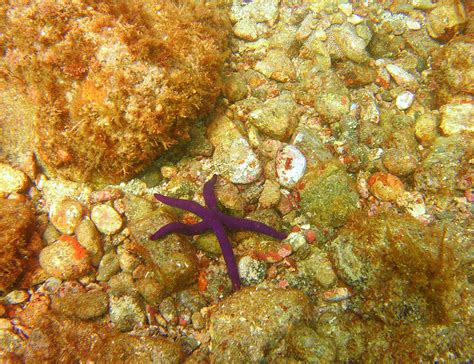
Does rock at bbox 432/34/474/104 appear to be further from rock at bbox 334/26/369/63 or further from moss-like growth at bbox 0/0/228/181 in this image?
moss-like growth at bbox 0/0/228/181

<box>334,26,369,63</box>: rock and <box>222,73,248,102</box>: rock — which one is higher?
<box>334,26,369,63</box>: rock

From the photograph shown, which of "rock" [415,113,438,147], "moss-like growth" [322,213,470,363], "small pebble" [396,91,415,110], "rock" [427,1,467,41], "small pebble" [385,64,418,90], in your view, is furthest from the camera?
"rock" [427,1,467,41]


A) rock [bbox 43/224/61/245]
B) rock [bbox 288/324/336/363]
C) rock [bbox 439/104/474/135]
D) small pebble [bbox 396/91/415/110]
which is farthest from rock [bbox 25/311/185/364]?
small pebble [bbox 396/91/415/110]

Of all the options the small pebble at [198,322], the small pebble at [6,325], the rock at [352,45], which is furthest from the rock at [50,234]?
the rock at [352,45]

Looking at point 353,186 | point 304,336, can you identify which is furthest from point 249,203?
point 304,336

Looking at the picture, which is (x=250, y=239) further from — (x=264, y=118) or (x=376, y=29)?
(x=376, y=29)

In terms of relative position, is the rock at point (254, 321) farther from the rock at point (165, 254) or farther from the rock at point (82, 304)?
the rock at point (82, 304)
